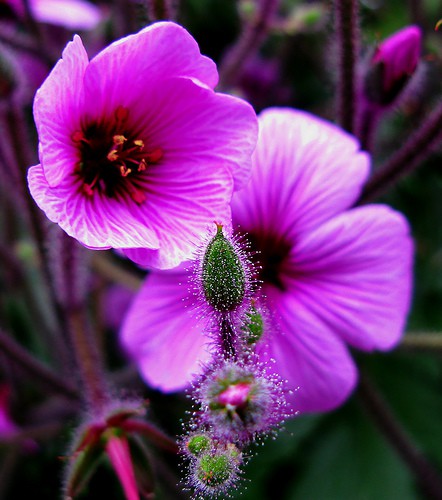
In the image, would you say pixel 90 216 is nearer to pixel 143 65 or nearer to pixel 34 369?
pixel 143 65

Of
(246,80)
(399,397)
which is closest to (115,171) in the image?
(246,80)

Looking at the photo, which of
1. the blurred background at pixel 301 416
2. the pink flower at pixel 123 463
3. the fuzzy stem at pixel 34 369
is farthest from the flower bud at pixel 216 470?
the blurred background at pixel 301 416

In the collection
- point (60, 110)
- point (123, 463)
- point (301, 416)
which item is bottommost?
point (301, 416)

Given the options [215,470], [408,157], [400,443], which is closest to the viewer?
[215,470]

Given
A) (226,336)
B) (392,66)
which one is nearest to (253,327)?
(226,336)

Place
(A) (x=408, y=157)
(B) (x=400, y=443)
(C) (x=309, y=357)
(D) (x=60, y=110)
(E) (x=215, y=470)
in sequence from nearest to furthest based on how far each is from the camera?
Result: (E) (x=215, y=470)
(D) (x=60, y=110)
(C) (x=309, y=357)
(A) (x=408, y=157)
(B) (x=400, y=443)

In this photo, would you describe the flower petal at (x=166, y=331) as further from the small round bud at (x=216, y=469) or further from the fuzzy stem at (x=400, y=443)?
the fuzzy stem at (x=400, y=443)

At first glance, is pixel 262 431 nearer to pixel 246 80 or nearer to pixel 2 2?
pixel 2 2

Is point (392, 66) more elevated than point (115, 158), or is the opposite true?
point (392, 66)
